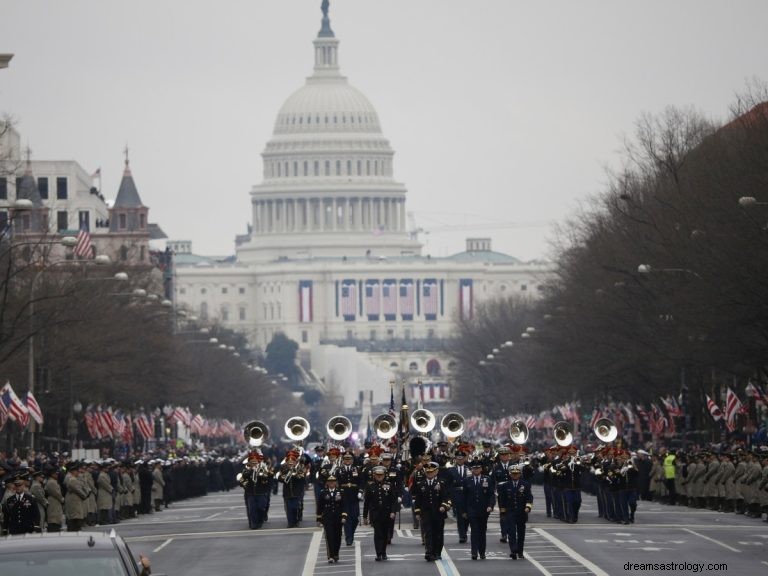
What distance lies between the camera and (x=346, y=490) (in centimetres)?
4109

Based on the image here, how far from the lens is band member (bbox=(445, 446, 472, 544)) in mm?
39156

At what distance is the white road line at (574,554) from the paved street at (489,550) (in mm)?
14

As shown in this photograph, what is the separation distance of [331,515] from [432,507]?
171 cm

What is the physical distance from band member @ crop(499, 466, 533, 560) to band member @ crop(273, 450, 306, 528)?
1054cm

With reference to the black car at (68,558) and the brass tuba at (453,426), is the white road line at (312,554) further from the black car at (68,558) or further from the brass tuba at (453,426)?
the black car at (68,558)

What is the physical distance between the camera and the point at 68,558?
814 inches

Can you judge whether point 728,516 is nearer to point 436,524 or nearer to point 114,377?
point 436,524

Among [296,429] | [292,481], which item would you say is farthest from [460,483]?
[296,429]

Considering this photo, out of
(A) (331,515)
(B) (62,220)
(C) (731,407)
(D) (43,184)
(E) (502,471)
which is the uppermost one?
(D) (43,184)

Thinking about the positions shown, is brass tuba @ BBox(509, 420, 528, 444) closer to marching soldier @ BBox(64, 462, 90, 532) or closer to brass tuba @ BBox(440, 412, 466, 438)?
brass tuba @ BBox(440, 412, 466, 438)

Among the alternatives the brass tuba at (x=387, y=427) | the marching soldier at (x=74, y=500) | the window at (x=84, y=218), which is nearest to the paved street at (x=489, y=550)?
the marching soldier at (x=74, y=500)

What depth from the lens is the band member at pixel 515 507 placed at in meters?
37.3

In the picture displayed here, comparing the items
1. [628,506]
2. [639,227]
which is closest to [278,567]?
[628,506]

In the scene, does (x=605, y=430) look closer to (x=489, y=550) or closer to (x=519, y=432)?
(x=519, y=432)
